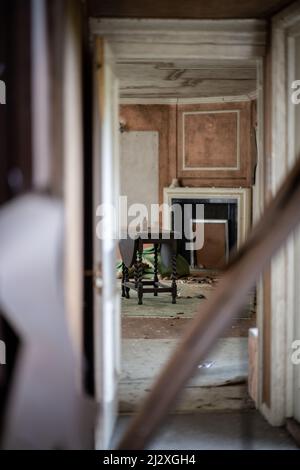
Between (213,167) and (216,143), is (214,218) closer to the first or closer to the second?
(213,167)

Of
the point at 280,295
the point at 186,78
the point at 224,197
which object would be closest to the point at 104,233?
the point at 280,295

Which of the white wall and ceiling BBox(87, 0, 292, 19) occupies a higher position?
ceiling BBox(87, 0, 292, 19)

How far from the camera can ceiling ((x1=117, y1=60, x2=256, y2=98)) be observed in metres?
5.98

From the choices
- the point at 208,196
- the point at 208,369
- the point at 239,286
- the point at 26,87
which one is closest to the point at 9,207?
the point at 26,87

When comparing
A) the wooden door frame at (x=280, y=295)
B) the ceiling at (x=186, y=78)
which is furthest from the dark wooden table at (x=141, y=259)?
the wooden door frame at (x=280, y=295)

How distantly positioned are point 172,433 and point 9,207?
2.63 m

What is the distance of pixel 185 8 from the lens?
3.39 m

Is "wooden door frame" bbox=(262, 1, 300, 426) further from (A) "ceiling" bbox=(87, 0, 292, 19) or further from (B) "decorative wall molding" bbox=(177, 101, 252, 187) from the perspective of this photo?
(B) "decorative wall molding" bbox=(177, 101, 252, 187)

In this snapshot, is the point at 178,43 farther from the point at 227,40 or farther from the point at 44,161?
the point at 44,161

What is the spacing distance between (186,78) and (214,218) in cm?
290

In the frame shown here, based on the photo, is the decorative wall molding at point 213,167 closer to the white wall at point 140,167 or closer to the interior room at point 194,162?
the interior room at point 194,162

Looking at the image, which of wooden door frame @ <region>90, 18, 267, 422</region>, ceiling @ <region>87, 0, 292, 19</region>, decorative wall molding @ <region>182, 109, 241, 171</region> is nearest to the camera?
ceiling @ <region>87, 0, 292, 19</region>

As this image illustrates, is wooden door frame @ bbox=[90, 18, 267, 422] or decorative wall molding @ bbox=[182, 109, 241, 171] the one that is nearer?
wooden door frame @ bbox=[90, 18, 267, 422]

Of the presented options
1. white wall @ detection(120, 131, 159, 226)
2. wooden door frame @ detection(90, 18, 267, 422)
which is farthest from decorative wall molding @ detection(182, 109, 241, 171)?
wooden door frame @ detection(90, 18, 267, 422)
